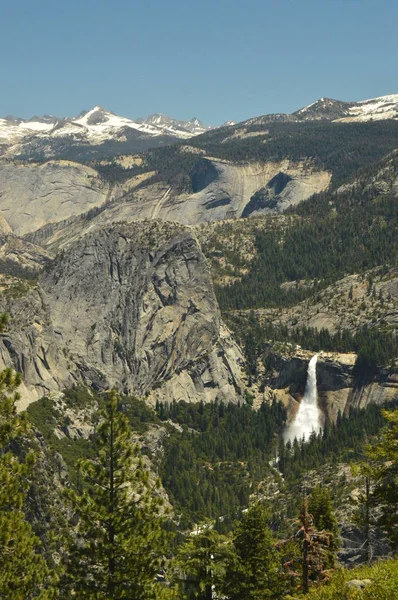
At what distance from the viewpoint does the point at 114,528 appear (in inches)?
1491

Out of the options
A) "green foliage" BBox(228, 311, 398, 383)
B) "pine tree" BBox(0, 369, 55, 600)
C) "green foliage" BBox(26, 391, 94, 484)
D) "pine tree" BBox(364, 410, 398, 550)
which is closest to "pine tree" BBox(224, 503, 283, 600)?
"pine tree" BBox(364, 410, 398, 550)

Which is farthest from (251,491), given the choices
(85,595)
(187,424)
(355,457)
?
(85,595)

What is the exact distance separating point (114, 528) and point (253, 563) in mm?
14861

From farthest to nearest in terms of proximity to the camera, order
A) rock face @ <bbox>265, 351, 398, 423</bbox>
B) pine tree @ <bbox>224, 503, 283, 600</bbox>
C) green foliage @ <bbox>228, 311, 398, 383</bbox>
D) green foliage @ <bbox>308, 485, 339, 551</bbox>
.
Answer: green foliage @ <bbox>228, 311, 398, 383</bbox>, rock face @ <bbox>265, 351, 398, 423</bbox>, green foliage @ <bbox>308, 485, 339, 551</bbox>, pine tree @ <bbox>224, 503, 283, 600</bbox>

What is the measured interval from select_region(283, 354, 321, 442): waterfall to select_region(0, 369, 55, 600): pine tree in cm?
13368

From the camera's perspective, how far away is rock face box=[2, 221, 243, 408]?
175750 mm

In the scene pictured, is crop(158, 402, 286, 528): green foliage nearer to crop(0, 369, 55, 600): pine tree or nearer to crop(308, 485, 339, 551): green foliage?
crop(308, 485, 339, 551): green foliage

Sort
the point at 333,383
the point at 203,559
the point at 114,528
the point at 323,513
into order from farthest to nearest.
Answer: the point at 333,383
the point at 323,513
the point at 203,559
the point at 114,528

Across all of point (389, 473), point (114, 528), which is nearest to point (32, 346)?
point (114, 528)

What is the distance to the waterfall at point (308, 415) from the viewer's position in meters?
167

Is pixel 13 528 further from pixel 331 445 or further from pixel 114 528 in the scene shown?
pixel 331 445

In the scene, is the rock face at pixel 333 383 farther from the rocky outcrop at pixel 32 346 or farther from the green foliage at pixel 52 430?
the green foliage at pixel 52 430

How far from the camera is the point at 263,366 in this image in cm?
19175

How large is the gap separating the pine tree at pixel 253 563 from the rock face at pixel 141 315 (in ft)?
385
